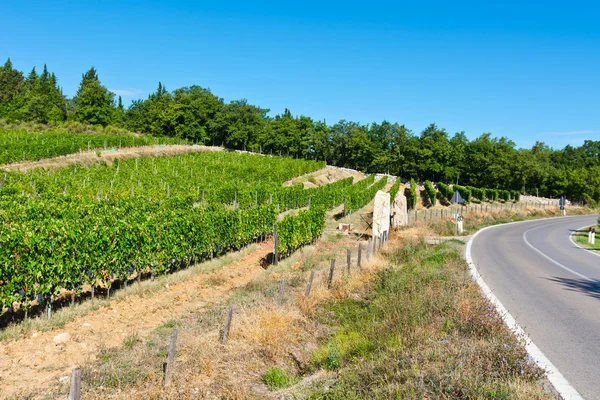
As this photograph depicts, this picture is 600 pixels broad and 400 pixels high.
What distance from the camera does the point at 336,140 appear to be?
94750mm

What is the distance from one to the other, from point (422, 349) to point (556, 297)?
7.00 meters

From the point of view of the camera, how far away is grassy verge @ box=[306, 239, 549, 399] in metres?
5.25

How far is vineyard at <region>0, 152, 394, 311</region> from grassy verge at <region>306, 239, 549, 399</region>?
7.04m

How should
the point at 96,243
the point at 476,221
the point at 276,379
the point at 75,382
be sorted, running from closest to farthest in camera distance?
the point at 75,382
the point at 276,379
the point at 96,243
the point at 476,221

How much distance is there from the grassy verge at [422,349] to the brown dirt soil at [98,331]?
15.2ft

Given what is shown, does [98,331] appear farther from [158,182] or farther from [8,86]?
[8,86]

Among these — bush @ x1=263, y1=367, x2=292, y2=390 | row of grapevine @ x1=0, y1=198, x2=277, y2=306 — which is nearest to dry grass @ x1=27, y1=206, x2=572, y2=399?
bush @ x1=263, y1=367, x2=292, y2=390

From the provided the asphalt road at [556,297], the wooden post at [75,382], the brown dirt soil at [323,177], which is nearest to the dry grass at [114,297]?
the wooden post at [75,382]

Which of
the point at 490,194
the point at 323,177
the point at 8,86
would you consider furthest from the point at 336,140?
the point at 8,86

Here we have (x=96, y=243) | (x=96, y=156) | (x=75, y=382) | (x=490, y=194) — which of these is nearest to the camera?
(x=75, y=382)

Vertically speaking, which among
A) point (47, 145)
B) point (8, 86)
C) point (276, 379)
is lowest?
point (276, 379)

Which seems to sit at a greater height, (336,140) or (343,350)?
(336,140)

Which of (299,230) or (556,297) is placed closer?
(556,297)

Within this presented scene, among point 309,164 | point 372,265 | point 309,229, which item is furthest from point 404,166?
point 372,265
